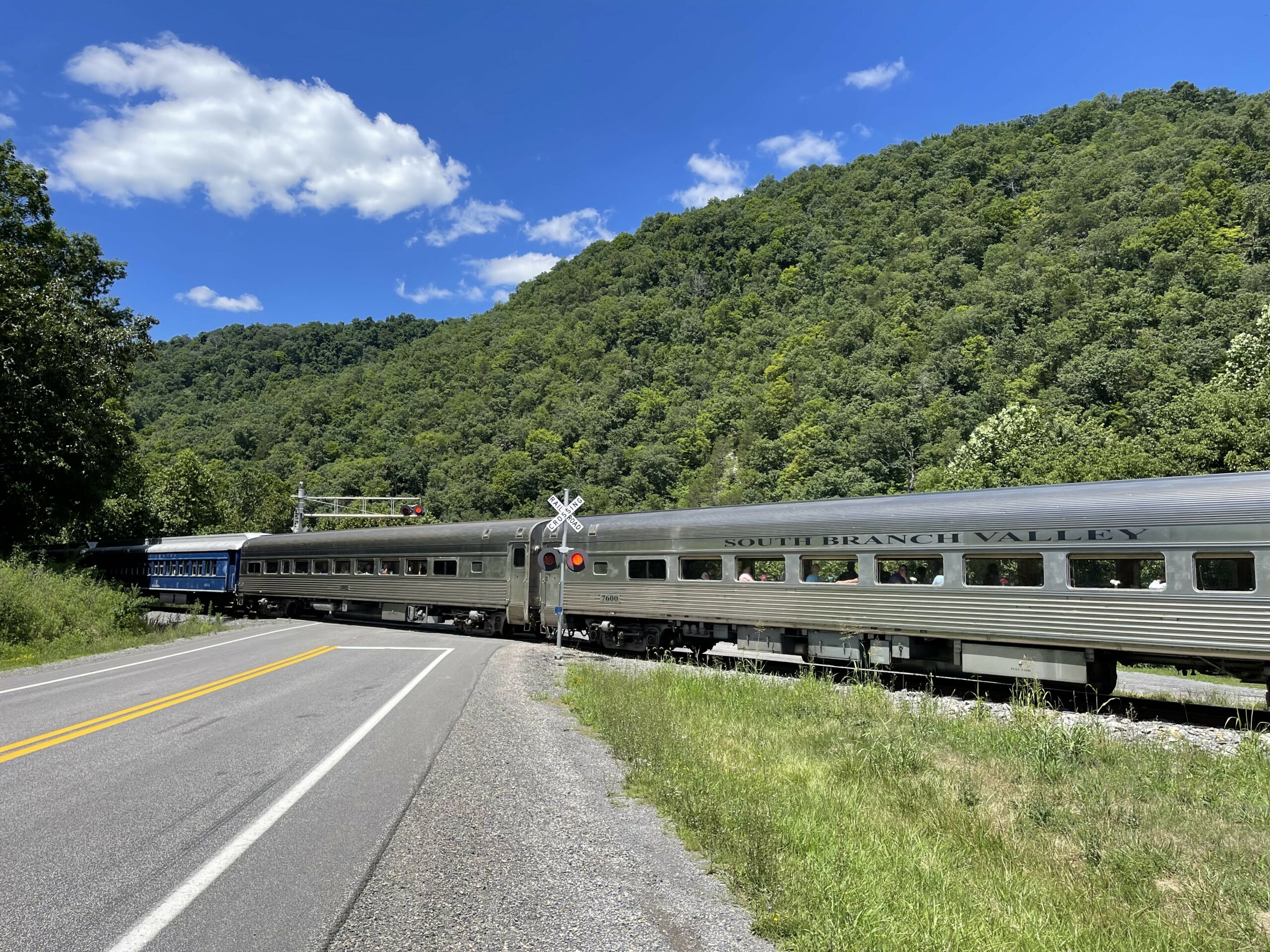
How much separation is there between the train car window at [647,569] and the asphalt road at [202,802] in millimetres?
5362

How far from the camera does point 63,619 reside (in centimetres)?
2102

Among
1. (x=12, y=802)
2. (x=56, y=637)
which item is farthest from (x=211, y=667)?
(x=12, y=802)

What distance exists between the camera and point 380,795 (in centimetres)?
634

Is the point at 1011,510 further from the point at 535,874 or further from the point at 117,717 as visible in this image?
the point at 117,717

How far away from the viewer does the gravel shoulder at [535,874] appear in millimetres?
3951

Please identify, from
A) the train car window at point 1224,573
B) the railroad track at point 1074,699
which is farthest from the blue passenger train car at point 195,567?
the train car window at point 1224,573

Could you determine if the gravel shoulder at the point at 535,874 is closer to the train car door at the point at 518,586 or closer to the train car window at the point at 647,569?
the train car window at the point at 647,569

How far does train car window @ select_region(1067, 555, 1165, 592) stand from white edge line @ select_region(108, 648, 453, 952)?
32.5 ft

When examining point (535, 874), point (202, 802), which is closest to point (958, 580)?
point (535, 874)

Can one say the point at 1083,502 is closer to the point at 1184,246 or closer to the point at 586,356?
the point at 1184,246

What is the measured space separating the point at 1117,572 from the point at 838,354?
9954 cm

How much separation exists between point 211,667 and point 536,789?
1114 cm

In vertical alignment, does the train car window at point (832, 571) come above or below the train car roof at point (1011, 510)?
below

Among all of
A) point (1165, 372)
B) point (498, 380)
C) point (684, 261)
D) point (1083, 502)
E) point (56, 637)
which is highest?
point (684, 261)
